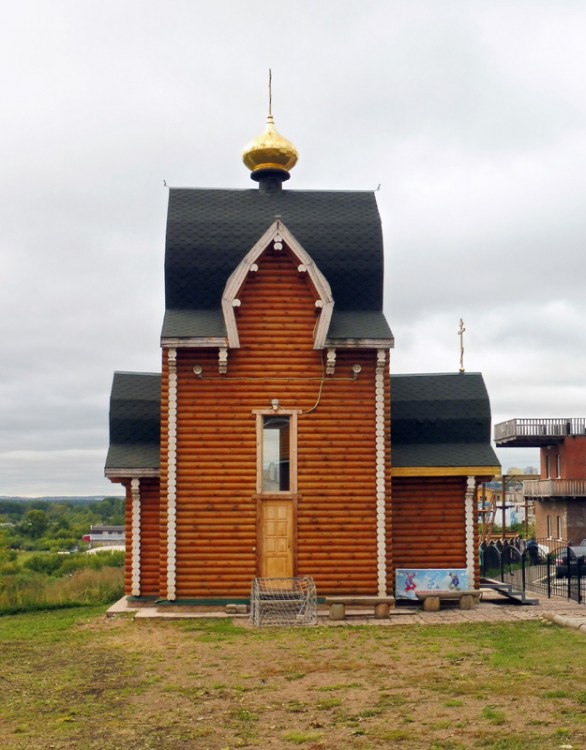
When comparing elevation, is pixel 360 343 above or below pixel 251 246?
below

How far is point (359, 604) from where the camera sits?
1630 centimetres

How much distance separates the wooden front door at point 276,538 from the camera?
1667 centimetres

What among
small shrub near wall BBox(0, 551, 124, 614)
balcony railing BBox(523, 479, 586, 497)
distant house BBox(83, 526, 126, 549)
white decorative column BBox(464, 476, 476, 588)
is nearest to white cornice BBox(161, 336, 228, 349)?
white decorative column BBox(464, 476, 476, 588)

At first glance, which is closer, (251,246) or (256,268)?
(256,268)

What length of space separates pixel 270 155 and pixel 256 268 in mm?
4084

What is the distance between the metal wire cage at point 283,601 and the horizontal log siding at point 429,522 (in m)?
2.68

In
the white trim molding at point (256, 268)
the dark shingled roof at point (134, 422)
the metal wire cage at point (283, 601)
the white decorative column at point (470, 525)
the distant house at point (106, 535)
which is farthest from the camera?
the distant house at point (106, 535)

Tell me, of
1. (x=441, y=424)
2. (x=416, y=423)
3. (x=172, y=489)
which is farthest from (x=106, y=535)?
(x=172, y=489)

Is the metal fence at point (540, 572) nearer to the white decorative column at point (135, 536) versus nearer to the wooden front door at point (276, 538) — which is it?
the wooden front door at point (276, 538)

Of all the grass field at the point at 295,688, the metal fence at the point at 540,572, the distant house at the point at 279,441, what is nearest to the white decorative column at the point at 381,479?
the distant house at the point at 279,441

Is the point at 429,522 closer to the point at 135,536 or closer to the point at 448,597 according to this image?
the point at 448,597

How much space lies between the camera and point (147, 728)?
832 centimetres

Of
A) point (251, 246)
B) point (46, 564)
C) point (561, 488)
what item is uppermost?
point (251, 246)

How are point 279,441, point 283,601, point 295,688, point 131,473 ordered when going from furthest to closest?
point 131,473 < point 279,441 < point 283,601 < point 295,688
